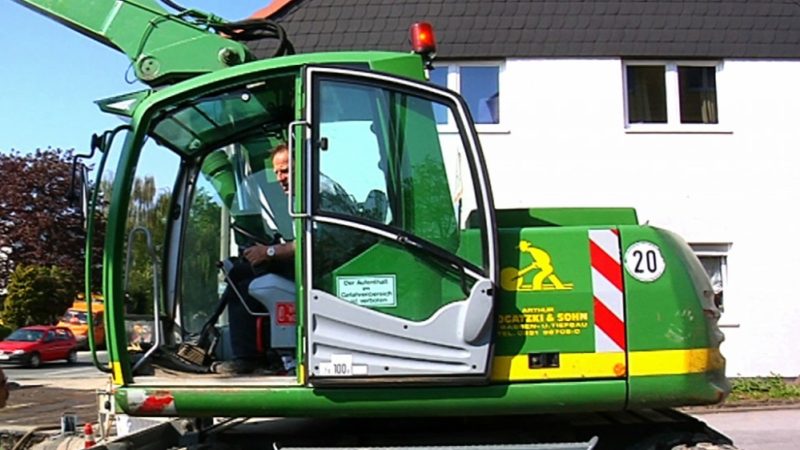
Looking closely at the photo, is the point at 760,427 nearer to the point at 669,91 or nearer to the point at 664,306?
the point at 669,91

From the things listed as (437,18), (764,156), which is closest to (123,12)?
(437,18)

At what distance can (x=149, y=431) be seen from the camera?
5.00 meters

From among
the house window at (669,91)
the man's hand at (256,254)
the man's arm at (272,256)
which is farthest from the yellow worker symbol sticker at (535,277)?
the house window at (669,91)

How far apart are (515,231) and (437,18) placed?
10.5 m

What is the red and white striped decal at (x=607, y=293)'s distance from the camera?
14.0 ft

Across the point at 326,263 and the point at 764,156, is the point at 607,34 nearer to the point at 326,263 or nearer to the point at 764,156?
the point at 764,156

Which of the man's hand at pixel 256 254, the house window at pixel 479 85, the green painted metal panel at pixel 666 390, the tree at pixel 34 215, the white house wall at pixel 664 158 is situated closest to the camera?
the green painted metal panel at pixel 666 390

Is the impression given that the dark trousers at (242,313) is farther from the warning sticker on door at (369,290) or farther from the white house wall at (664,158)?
the white house wall at (664,158)

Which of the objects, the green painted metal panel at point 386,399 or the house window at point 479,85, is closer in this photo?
the green painted metal panel at point 386,399

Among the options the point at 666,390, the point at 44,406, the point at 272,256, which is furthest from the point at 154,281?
the point at 44,406

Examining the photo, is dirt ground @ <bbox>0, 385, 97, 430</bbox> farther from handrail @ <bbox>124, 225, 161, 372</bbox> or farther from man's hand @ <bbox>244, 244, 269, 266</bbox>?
man's hand @ <bbox>244, 244, 269, 266</bbox>

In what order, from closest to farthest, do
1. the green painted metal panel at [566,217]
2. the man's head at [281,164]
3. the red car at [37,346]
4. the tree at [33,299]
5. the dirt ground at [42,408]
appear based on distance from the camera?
the man's head at [281,164], the green painted metal panel at [566,217], the dirt ground at [42,408], the red car at [37,346], the tree at [33,299]

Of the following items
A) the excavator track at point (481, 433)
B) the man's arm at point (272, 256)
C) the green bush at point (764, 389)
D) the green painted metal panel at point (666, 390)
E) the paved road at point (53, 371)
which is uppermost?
the man's arm at point (272, 256)

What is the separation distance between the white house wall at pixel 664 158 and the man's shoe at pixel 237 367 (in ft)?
30.9
